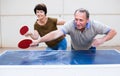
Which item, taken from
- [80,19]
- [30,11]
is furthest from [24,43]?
[30,11]

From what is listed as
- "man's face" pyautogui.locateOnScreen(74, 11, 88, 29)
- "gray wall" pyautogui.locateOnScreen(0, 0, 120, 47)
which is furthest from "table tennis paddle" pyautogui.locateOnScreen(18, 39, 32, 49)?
"gray wall" pyautogui.locateOnScreen(0, 0, 120, 47)

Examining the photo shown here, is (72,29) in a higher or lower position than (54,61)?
higher

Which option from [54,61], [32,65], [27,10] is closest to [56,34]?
[54,61]

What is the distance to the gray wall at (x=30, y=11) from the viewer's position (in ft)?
24.4

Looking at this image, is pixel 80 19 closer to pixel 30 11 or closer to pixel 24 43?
pixel 24 43

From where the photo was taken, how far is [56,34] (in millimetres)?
2895

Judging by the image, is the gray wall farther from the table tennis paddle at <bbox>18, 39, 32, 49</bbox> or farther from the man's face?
the man's face

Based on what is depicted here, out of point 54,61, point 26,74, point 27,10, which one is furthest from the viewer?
point 27,10

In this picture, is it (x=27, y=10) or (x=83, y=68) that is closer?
(x=83, y=68)

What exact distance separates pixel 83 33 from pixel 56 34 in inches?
12.0

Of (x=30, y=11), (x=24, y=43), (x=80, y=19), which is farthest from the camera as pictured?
(x=30, y=11)

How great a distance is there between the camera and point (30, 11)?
7.47m

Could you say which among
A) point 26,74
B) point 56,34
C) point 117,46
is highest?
point 56,34

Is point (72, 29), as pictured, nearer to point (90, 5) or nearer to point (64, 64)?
point (64, 64)
